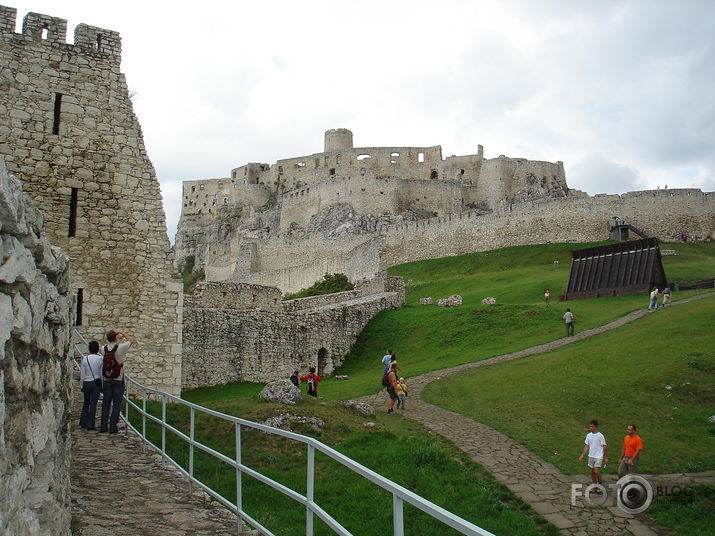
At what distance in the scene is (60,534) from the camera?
4.70m

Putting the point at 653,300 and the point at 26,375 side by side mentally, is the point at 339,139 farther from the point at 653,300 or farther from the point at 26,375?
the point at 26,375

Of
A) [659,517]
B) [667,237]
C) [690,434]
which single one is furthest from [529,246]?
[659,517]

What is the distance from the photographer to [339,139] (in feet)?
306

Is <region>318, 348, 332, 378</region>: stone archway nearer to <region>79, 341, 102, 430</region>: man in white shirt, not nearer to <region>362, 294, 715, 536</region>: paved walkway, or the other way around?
<region>362, 294, 715, 536</region>: paved walkway

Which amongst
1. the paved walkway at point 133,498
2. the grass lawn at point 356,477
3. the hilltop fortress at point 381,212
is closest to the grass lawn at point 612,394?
the grass lawn at point 356,477

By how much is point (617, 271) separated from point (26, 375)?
1176 inches

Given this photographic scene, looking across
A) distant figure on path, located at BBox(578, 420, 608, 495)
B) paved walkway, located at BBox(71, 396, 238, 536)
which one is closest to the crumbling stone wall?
paved walkway, located at BBox(71, 396, 238, 536)

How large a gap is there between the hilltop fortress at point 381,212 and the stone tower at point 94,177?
3003 centimetres

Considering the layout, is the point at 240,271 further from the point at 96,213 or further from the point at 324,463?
the point at 324,463

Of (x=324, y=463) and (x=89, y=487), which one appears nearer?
(x=89, y=487)

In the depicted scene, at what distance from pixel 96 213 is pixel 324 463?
22.1 ft

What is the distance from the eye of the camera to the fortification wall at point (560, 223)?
50906 millimetres

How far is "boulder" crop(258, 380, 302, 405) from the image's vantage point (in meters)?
13.8

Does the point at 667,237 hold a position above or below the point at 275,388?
above
